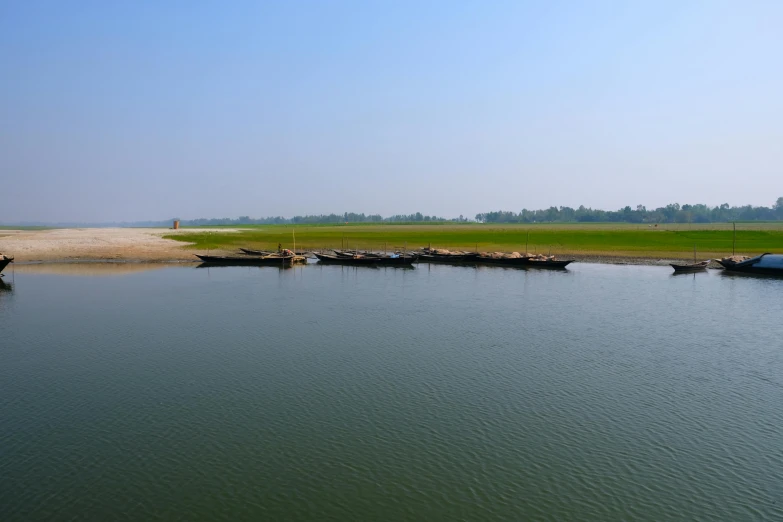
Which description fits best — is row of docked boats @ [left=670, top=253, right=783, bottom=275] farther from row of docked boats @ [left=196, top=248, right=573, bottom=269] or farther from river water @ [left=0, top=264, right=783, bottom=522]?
river water @ [left=0, top=264, right=783, bottom=522]

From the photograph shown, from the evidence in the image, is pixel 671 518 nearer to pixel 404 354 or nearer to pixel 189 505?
pixel 189 505

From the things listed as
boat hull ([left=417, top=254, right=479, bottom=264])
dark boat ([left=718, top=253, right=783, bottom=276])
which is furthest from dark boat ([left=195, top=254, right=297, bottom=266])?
dark boat ([left=718, top=253, right=783, bottom=276])

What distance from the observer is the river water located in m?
10.6

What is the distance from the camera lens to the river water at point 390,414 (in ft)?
34.8

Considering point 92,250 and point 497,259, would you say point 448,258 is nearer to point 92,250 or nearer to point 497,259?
point 497,259

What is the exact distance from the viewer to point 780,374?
60.2ft

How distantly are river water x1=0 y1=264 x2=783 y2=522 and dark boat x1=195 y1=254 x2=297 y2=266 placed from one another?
26742mm

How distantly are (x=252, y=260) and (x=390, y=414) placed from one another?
1825 inches

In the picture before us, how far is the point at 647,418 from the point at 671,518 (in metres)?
4.94

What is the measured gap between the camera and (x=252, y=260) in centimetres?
5828

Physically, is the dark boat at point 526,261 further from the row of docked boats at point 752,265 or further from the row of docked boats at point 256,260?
the row of docked boats at point 256,260

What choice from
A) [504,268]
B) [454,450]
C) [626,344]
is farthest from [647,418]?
[504,268]

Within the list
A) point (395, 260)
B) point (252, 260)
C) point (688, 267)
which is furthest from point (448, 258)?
point (688, 267)

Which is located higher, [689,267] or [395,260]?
[395,260]
